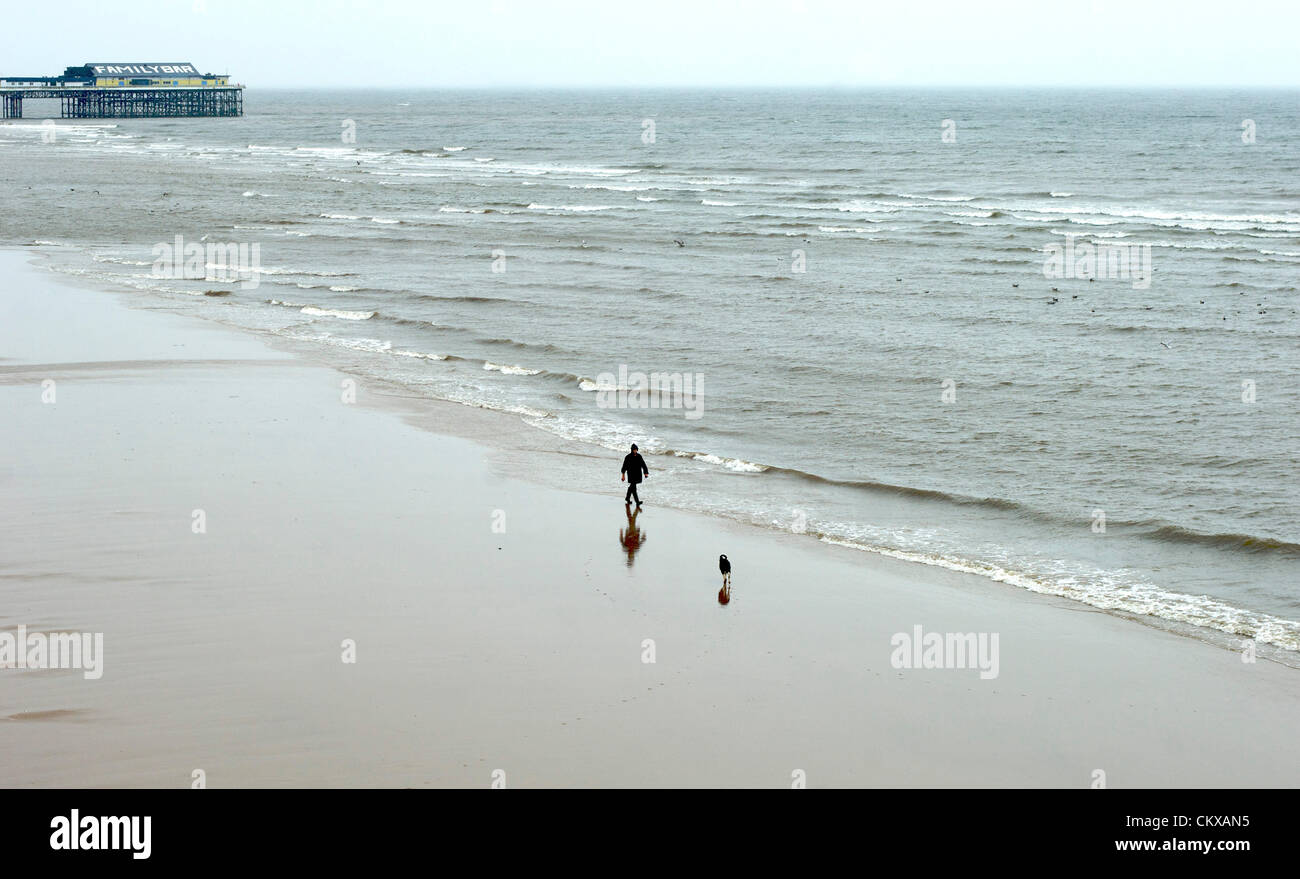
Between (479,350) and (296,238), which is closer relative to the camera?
(479,350)

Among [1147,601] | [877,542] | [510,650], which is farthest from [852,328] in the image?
[510,650]

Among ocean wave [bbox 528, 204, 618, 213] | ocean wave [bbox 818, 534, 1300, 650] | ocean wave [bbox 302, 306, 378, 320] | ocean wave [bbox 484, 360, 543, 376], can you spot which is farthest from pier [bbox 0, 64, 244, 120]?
ocean wave [bbox 818, 534, 1300, 650]

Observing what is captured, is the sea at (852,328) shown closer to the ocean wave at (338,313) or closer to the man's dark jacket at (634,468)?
the ocean wave at (338,313)

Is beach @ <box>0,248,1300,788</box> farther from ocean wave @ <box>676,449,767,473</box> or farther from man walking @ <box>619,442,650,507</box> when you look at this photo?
ocean wave @ <box>676,449,767,473</box>
